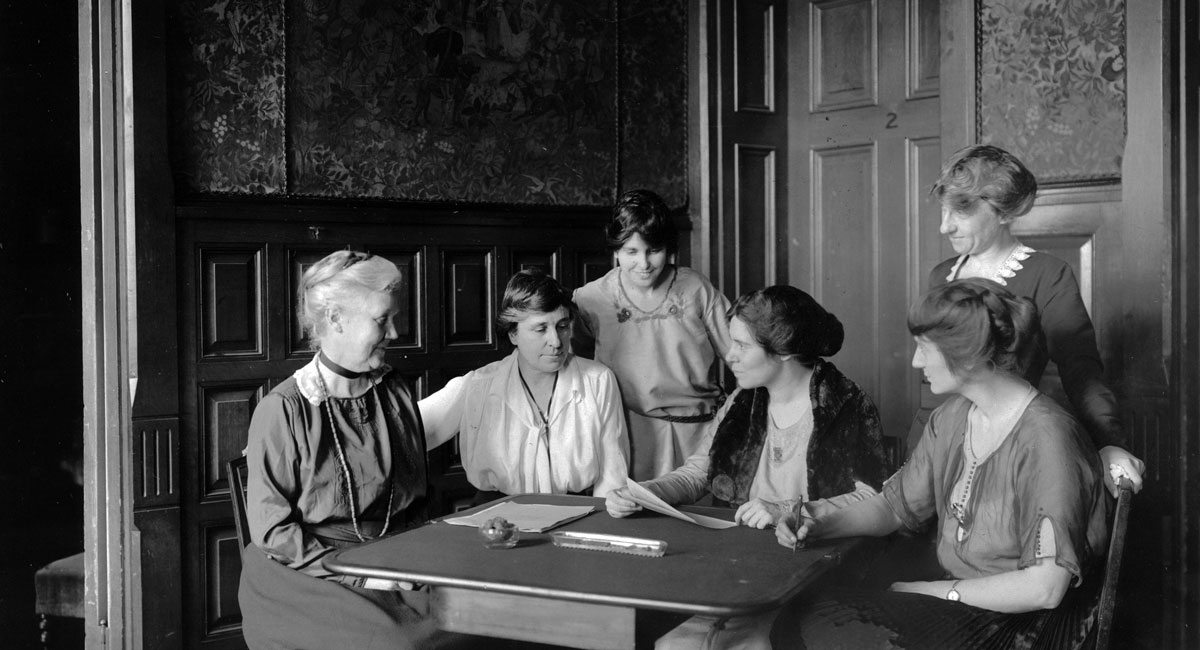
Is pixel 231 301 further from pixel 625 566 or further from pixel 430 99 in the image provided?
pixel 625 566

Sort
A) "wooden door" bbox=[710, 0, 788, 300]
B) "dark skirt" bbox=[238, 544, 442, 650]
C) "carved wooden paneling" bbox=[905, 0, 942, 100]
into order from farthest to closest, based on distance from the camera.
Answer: "wooden door" bbox=[710, 0, 788, 300], "carved wooden paneling" bbox=[905, 0, 942, 100], "dark skirt" bbox=[238, 544, 442, 650]

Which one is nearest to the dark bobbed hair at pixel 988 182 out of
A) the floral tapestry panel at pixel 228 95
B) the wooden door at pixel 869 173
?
the wooden door at pixel 869 173

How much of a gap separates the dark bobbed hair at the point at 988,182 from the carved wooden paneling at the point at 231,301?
2381mm

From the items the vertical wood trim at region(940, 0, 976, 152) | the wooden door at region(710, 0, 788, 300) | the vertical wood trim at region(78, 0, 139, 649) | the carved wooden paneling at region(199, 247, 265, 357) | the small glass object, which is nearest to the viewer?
the small glass object

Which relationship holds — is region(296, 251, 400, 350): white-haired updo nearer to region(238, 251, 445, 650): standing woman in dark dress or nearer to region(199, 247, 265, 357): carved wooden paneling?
region(238, 251, 445, 650): standing woman in dark dress

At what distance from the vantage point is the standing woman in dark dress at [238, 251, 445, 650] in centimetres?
258

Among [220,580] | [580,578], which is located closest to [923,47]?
[580,578]

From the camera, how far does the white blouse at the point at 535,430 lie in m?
3.42

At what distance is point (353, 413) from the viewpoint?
9.59 ft

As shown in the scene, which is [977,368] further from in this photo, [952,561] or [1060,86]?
[1060,86]

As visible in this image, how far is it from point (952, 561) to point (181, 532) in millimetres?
2613

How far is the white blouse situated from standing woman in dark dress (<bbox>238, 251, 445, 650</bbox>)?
0.42 m

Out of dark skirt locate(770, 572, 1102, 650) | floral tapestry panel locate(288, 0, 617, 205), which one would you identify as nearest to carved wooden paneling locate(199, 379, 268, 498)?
floral tapestry panel locate(288, 0, 617, 205)

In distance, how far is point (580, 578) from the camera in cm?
215
